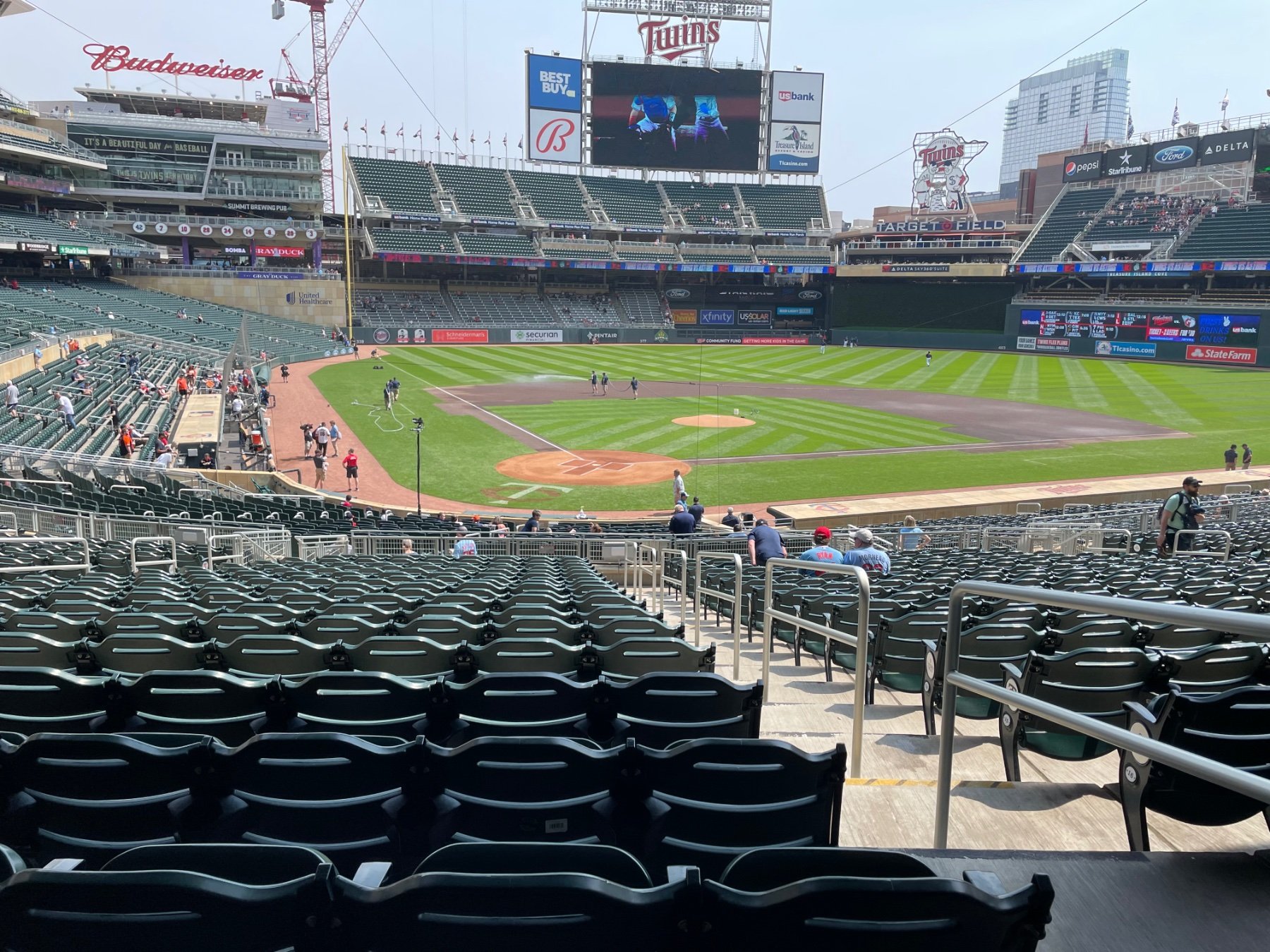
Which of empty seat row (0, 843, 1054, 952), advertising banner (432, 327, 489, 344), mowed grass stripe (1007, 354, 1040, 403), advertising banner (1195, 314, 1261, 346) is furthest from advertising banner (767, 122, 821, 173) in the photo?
empty seat row (0, 843, 1054, 952)

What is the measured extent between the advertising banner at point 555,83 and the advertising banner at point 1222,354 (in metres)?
58.9

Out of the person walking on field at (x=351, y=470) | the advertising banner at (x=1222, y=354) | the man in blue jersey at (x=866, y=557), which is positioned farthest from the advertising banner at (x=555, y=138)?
the man in blue jersey at (x=866, y=557)

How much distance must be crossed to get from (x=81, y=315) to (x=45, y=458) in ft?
99.5

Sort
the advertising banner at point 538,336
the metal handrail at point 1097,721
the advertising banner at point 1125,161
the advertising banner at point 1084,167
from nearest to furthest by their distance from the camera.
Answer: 1. the metal handrail at point 1097,721
2. the advertising banner at point 538,336
3. the advertising banner at point 1125,161
4. the advertising banner at point 1084,167

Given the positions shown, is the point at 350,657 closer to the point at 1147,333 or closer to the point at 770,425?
the point at 770,425

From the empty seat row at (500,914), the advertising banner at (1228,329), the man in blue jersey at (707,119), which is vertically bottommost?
the empty seat row at (500,914)

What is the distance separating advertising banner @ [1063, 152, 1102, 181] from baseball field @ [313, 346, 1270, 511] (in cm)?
3083

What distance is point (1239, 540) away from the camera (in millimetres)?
15445

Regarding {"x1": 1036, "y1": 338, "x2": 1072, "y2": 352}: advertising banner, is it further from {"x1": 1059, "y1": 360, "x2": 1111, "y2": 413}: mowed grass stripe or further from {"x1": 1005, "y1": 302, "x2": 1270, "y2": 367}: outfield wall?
{"x1": 1059, "y1": 360, "x2": 1111, "y2": 413}: mowed grass stripe

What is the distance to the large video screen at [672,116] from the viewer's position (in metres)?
84.4

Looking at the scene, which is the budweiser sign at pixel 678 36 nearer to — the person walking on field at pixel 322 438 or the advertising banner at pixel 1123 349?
the advertising banner at pixel 1123 349

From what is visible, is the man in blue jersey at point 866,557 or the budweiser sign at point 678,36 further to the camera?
the budweiser sign at point 678,36

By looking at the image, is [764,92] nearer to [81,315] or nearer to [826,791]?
[81,315]

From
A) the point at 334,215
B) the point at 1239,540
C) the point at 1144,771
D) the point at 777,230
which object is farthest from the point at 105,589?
the point at 777,230
